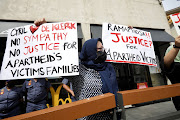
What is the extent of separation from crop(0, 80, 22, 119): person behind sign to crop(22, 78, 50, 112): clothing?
27 centimetres

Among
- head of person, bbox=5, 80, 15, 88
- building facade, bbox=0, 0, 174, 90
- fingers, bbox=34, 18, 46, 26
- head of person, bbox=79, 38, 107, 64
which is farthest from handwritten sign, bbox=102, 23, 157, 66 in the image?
head of person, bbox=5, 80, 15, 88

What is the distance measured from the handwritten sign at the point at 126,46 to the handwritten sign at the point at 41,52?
27.3 inches

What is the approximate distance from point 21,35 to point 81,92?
1.33m

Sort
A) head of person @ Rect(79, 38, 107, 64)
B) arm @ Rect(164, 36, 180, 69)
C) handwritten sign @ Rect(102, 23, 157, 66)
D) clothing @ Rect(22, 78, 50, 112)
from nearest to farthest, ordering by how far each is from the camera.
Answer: arm @ Rect(164, 36, 180, 69) → head of person @ Rect(79, 38, 107, 64) → handwritten sign @ Rect(102, 23, 157, 66) → clothing @ Rect(22, 78, 50, 112)

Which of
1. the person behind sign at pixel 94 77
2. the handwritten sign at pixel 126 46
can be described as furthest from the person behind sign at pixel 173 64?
the handwritten sign at pixel 126 46

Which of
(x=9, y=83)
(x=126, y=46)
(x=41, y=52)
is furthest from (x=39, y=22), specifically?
(x=9, y=83)

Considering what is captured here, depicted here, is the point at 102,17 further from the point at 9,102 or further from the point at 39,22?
the point at 9,102

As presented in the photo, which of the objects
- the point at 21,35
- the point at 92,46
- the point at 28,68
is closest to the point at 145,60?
the point at 92,46

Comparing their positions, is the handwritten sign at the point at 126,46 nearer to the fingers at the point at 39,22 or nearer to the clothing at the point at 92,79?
the clothing at the point at 92,79

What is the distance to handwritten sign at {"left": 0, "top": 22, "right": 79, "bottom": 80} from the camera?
1.41 m

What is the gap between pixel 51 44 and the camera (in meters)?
1.57

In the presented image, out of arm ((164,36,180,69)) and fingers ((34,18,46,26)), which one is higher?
fingers ((34,18,46,26))

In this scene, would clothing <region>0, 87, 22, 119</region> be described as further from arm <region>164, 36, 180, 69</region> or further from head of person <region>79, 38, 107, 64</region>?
arm <region>164, 36, 180, 69</region>

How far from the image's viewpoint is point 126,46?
2.02 meters
